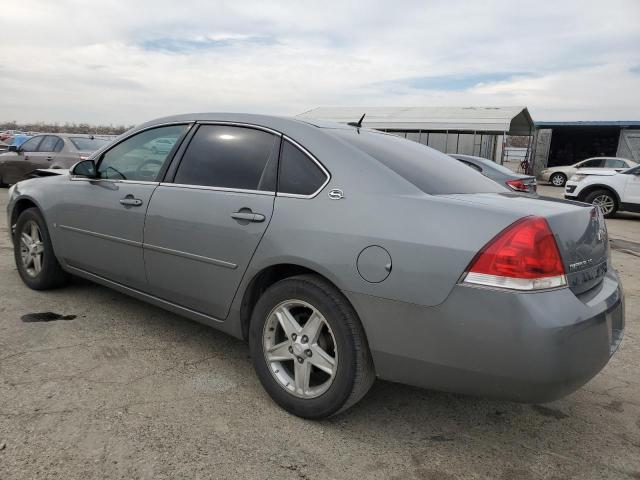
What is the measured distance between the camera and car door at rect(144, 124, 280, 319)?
2.78 meters

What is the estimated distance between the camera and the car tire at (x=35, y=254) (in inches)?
167

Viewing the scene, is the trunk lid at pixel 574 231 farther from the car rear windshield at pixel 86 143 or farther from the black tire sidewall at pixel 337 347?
the car rear windshield at pixel 86 143

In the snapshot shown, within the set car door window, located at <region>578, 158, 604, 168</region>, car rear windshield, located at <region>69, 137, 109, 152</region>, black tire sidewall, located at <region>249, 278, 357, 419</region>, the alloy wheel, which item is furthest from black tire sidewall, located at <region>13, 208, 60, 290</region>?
car door window, located at <region>578, 158, 604, 168</region>

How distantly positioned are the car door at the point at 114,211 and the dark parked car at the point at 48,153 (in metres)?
7.09

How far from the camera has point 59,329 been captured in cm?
361

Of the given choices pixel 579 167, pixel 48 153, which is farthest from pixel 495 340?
pixel 579 167

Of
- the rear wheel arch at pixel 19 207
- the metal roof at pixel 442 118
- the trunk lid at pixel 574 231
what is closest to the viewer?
the trunk lid at pixel 574 231

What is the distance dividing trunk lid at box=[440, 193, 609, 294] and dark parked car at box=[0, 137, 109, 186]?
9792mm

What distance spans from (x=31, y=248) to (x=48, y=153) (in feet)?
26.3

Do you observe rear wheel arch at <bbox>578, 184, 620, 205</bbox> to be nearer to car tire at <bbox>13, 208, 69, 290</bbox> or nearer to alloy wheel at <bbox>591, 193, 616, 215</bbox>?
alloy wheel at <bbox>591, 193, 616, 215</bbox>

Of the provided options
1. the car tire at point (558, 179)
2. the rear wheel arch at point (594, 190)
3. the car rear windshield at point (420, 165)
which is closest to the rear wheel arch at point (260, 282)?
the car rear windshield at point (420, 165)

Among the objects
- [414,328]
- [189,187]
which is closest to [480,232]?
[414,328]

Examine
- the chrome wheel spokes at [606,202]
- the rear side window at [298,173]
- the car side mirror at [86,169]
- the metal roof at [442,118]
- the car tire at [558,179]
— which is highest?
the metal roof at [442,118]

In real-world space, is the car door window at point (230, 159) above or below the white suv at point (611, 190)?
above
